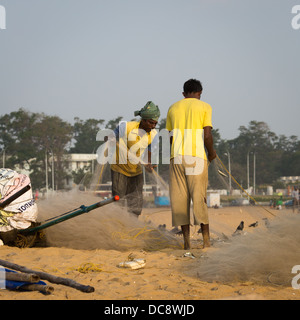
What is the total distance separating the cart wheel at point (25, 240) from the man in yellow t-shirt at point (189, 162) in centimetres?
177

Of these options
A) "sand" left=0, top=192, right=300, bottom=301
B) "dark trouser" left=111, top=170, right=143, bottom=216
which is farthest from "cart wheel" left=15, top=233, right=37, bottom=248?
"dark trouser" left=111, top=170, right=143, bottom=216

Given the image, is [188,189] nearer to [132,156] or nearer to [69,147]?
[132,156]

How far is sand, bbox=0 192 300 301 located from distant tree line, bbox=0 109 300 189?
52.6 metres

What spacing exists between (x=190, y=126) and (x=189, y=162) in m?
0.43

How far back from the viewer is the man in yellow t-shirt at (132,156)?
7023mm

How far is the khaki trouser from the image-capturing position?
18.8 feet

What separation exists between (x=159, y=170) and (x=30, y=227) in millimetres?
2407

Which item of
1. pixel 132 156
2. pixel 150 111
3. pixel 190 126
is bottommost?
pixel 132 156

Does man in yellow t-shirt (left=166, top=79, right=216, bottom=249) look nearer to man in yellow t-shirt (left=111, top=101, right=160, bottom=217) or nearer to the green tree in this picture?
man in yellow t-shirt (left=111, top=101, right=160, bottom=217)

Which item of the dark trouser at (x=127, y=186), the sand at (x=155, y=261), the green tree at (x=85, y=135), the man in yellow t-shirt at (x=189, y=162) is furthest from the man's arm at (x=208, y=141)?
the green tree at (x=85, y=135)

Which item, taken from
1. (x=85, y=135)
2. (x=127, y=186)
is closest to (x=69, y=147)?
(x=85, y=135)

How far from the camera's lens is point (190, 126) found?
5785mm
